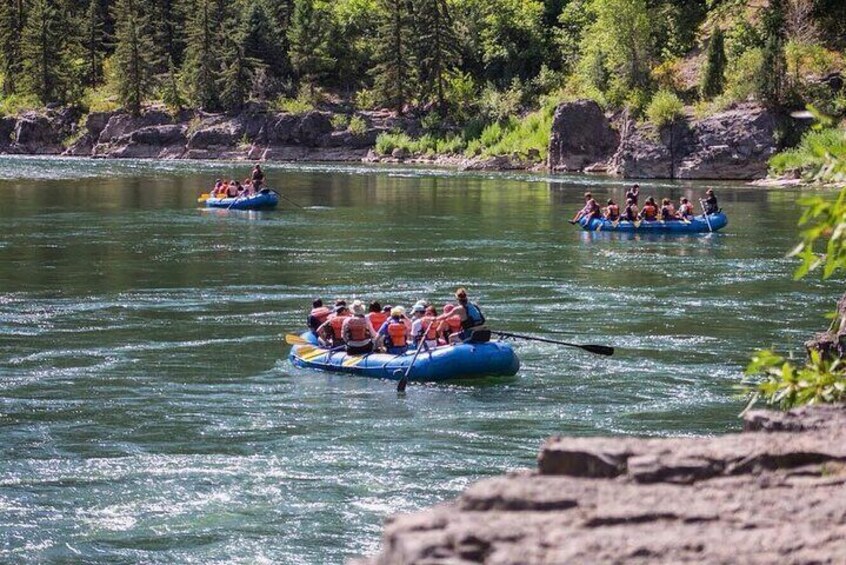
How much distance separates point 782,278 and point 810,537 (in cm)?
2443

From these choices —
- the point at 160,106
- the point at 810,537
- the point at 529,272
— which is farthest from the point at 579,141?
the point at 810,537

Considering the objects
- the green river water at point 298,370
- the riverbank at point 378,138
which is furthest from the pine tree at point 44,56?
the green river water at point 298,370

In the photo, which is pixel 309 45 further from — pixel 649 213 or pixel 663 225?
pixel 663 225

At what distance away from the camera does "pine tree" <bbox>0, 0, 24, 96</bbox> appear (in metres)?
104

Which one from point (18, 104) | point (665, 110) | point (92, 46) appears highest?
point (92, 46)

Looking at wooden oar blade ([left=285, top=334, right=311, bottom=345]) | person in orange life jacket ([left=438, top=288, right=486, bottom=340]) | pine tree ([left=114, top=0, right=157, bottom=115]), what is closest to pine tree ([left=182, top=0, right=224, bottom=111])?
pine tree ([left=114, top=0, right=157, bottom=115])

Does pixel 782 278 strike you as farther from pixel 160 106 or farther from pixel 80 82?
pixel 80 82

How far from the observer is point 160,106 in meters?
94.0

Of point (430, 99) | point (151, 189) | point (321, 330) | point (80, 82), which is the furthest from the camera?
point (80, 82)

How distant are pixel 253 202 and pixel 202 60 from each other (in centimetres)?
4864

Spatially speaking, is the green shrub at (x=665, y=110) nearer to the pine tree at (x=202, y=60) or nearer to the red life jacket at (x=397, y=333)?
the pine tree at (x=202, y=60)

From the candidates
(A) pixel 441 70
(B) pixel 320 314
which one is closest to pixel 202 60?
(A) pixel 441 70

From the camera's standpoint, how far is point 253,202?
45656mm

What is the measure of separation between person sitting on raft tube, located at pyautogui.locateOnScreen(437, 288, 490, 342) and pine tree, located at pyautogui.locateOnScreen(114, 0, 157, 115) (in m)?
76.6
